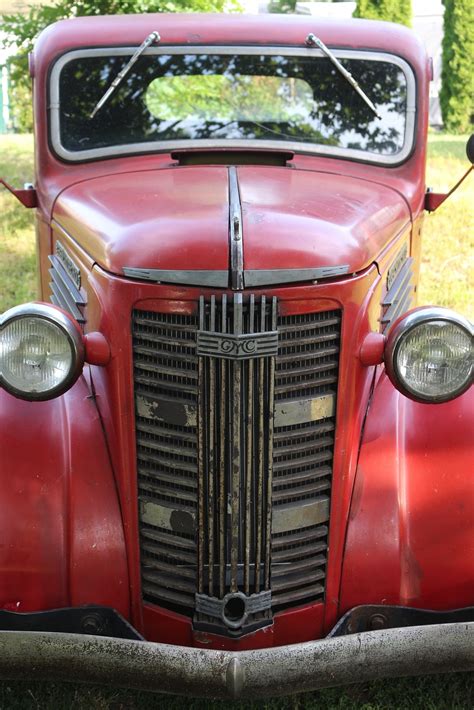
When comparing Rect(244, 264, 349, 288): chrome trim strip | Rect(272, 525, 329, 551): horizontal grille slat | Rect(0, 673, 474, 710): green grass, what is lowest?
Rect(0, 673, 474, 710): green grass

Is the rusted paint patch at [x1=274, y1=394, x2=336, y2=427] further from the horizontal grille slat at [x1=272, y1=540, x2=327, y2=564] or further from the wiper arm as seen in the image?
the wiper arm

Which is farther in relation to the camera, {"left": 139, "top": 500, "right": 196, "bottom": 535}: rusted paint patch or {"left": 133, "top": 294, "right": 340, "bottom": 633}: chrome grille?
{"left": 139, "top": 500, "right": 196, "bottom": 535}: rusted paint patch

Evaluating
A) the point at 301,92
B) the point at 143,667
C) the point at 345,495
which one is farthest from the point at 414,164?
the point at 143,667

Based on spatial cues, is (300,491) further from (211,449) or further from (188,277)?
(188,277)

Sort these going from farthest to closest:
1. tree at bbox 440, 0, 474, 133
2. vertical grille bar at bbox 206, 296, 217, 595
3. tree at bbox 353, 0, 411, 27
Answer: tree at bbox 440, 0, 474, 133 < tree at bbox 353, 0, 411, 27 < vertical grille bar at bbox 206, 296, 217, 595

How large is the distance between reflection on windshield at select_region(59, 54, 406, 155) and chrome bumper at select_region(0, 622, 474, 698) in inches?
79.1

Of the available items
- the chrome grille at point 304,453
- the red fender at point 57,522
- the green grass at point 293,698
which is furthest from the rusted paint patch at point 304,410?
the green grass at point 293,698

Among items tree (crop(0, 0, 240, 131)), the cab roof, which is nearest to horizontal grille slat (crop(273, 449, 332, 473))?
the cab roof

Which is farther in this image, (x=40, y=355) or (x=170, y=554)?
(x=170, y=554)

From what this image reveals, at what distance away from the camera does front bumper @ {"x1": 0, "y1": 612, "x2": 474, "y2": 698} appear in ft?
7.96

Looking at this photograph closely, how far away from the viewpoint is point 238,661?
241cm

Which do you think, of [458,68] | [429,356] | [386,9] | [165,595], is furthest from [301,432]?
[458,68]

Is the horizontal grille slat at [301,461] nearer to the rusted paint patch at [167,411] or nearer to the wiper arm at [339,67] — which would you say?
the rusted paint patch at [167,411]

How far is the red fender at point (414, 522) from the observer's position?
282 cm
